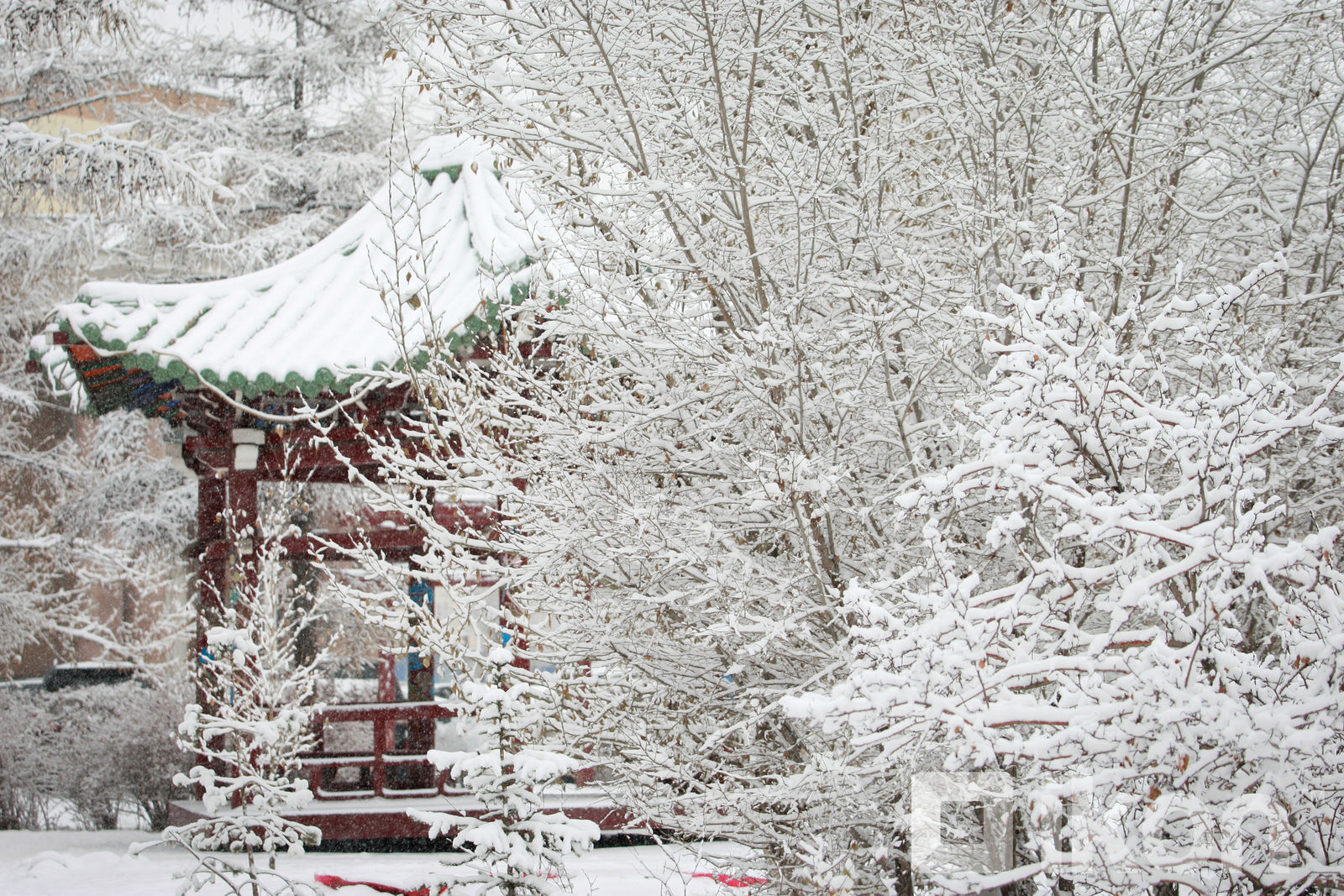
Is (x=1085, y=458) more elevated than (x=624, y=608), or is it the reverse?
(x=1085, y=458)

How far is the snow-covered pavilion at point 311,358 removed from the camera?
7117 millimetres

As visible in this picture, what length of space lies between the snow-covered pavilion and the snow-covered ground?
13.5 inches

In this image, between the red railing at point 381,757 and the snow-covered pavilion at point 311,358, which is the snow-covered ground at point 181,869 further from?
the red railing at point 381,757

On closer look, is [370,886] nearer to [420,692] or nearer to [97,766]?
[420,692]

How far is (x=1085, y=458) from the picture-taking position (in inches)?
95.4

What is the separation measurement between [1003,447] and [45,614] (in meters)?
15.6

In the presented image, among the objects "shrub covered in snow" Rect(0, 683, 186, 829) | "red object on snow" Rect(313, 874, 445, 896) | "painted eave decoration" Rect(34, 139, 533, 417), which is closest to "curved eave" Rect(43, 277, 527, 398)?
"painted eave decoration" Rect(34, 139, 533, 417)

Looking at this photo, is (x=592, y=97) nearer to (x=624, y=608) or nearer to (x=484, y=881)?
(x=624, y=608)

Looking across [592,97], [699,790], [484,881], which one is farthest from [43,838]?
[592,97]

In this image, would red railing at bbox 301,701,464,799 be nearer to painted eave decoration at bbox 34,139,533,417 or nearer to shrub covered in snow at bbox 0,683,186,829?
shrub covered in snow at bbox 0,683,186,829

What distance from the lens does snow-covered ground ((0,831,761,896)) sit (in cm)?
644

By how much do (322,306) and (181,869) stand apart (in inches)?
163

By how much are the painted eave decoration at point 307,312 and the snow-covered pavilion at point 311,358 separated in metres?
0.02

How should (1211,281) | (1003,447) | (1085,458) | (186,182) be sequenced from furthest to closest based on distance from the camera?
1. (186,182)
2. (1211,281)
3. (1085,458)
4. (1003,447)
